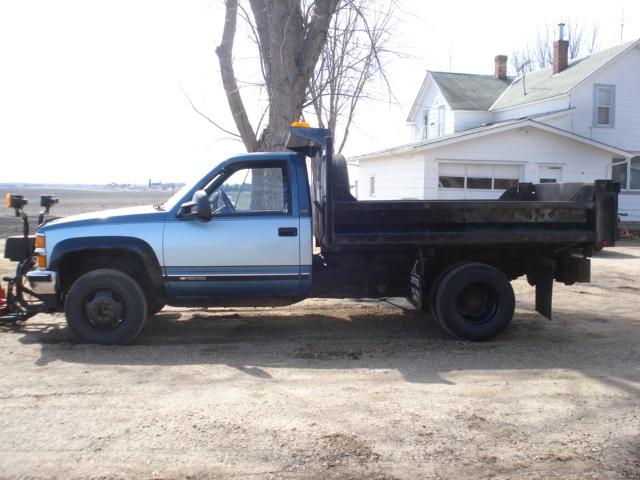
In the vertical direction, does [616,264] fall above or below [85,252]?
below

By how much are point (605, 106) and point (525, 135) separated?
5027 millimetres

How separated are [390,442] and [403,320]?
384 cm

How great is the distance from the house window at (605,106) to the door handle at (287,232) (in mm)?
19528

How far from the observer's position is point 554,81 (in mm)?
23844

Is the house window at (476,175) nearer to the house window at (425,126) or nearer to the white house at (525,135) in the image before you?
the white house at (525,135)

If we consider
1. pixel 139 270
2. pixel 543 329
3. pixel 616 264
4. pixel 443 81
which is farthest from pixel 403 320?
pixel 443 81

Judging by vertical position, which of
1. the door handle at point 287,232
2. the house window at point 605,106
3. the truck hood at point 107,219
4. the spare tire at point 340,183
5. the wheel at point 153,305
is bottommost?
the wheel at point 153,305

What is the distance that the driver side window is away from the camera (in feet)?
21.7

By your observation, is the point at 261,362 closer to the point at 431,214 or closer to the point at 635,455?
the point at 431,214

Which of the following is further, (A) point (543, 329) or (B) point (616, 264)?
(B) point (616, 264)

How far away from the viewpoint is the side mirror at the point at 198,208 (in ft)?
20.3

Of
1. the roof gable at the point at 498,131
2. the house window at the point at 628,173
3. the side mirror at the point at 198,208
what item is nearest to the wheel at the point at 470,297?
A: the side mirror at the point at 198,208

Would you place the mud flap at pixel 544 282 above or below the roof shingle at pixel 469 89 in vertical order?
below

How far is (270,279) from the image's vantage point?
21.7 feet
